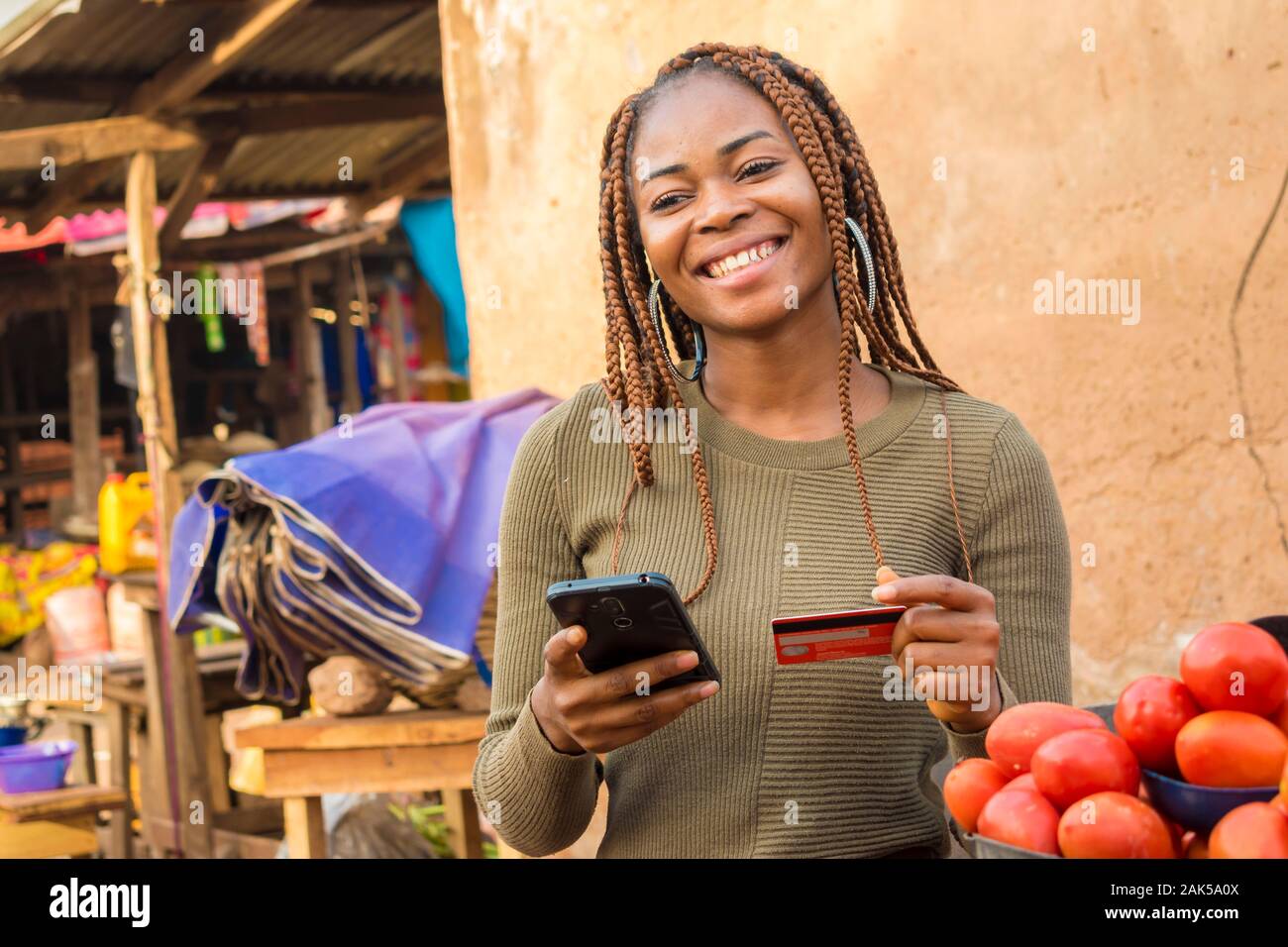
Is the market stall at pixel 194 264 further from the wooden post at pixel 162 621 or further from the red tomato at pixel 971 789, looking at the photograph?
the red tomato at pixel 971 789

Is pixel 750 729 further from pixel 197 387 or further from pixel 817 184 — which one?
pixel 197 387

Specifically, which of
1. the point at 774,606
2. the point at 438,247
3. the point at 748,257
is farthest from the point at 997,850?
the point at 438,247

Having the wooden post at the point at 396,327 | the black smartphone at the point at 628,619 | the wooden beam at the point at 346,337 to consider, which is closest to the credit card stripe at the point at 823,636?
A: the black smartphone at the point at 628,619

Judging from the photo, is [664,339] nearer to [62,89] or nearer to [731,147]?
[731,147]

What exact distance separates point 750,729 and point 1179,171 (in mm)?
1692

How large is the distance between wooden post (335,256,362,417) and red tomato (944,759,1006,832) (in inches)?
404

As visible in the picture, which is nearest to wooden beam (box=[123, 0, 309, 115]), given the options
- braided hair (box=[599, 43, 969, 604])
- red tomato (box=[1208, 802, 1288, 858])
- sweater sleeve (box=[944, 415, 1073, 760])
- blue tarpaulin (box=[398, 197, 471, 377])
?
blue tarpaulin (box=[398, 197, 471, 377])

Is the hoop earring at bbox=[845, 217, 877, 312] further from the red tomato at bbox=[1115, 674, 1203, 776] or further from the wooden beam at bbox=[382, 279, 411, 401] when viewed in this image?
the wooden beam at bbox=[382, 279, 411, 401]

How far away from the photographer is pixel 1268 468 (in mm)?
2900

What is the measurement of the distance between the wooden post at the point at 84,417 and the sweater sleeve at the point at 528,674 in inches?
410

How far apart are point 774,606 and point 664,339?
1.61 ft

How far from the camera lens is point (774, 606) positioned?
1.95 metres

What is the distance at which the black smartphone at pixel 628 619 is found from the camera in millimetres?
1607

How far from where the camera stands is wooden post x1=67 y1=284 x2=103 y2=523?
1173 cm
